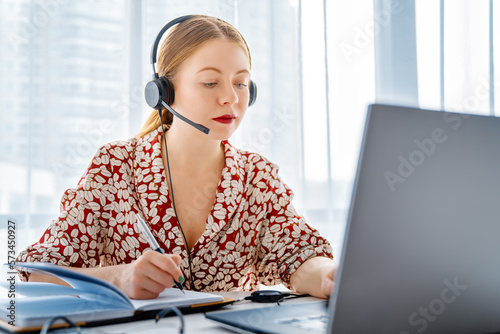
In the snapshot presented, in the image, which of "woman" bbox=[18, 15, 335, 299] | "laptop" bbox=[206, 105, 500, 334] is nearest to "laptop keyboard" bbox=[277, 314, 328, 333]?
"laptop" bbox=[206, 105, 500, 334]

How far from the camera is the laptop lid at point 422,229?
1.53ft

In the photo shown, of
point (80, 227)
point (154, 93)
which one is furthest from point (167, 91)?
point (80, 227)

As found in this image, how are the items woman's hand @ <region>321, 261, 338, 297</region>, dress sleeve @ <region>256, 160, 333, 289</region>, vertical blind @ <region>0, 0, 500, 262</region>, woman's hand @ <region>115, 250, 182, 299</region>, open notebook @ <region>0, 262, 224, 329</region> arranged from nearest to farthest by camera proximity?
1. open notebook @ <region>0, 262, 224, 329</region>
2. woman's hand @ <region>115, 250, 182, 299</region>
3. woman's hand @ <region>321, 261, 338, 297</region>
4. dress sleeve @ <region>256, 160, 333, 289</region>
5. vertical blind @ <region>0, 0, 500, 262</region>

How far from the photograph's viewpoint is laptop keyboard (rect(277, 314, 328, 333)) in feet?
1.99

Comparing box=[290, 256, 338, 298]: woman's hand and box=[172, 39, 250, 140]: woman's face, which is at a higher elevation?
box=[172, 39, 250, 140]: woman's face

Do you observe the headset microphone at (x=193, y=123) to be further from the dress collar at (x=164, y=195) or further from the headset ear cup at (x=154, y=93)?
the dress collar at (x=164, y=195)

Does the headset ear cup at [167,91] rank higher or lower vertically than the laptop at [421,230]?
higher

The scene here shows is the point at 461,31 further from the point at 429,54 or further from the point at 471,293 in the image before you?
the point at 471,293

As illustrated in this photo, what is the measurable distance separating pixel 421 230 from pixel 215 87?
28.7 inches

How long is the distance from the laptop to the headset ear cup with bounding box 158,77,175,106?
709 mm

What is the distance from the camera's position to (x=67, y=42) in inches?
67.0

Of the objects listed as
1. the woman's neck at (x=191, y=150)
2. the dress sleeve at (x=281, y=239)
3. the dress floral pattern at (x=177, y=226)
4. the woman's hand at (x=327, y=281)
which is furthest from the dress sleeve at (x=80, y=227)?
the woman's hand at (x=327, y=281)

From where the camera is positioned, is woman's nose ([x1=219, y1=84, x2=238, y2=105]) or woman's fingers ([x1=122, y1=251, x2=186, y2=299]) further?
woman's nose ([x1=219, y1=84, x2=238, y2=105])

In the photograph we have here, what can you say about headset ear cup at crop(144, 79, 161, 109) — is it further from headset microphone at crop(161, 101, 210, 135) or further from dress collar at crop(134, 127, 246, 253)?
dress collar at crop(134, 127, 246, 253)
